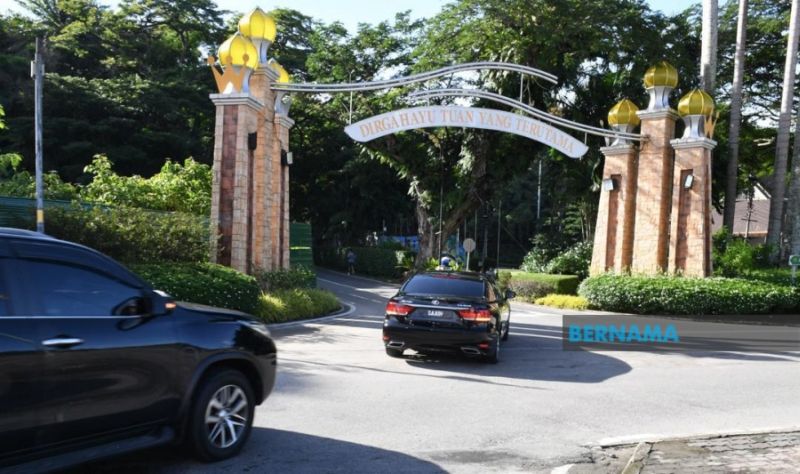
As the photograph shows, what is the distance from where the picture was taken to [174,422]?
4.79 m

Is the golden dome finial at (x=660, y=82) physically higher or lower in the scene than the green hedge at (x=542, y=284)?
higher

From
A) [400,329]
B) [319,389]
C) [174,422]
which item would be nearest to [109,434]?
[174,422]

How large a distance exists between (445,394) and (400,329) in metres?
1.93

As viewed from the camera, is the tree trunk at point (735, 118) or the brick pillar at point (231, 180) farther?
the tree trunk at point (735, 118)

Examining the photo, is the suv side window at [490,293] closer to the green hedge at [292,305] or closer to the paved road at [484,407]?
the paved road at [484,407]

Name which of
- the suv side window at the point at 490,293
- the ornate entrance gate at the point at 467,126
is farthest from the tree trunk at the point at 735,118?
the suv side window at the point at 490,293

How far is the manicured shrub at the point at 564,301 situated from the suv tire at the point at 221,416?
16652 millimetres

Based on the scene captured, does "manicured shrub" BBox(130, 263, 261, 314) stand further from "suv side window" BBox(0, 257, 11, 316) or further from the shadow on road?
"suv side window" BBox(0, 257, 11, 316)

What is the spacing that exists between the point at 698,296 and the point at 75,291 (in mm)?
17767

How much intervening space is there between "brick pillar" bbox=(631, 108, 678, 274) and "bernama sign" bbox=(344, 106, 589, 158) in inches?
144

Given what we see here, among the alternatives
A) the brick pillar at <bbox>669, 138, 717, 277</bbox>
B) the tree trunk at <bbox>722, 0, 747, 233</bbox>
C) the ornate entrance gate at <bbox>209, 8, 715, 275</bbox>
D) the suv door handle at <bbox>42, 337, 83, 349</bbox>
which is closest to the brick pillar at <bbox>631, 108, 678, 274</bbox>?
the ornate entrance gate at <bbox>209, 8, 715, 275</bbox>

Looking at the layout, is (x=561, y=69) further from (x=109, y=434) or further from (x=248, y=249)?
(x=109, y=434)

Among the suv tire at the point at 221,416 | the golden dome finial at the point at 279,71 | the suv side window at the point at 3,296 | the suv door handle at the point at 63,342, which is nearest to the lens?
the suv side window at the point at 3,296

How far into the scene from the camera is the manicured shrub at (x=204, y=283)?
471 inches
